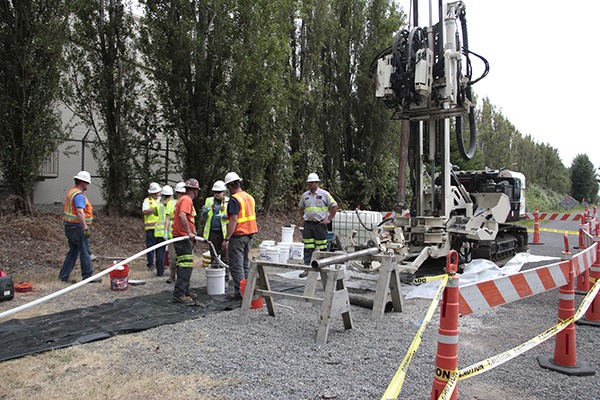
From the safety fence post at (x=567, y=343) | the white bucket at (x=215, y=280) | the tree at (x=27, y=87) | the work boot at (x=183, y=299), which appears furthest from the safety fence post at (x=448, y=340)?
the tree at (x=27, y=87)

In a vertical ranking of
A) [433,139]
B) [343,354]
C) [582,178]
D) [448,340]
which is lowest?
[343,354]

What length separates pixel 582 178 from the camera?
7250 centimetres

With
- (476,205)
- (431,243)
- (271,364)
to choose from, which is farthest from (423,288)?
(271,364)

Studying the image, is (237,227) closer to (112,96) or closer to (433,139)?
(433,139)

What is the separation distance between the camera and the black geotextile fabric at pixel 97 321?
4664 mm

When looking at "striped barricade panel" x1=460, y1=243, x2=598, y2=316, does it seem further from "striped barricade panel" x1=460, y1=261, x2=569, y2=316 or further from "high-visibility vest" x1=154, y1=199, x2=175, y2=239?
"high-visibility vest" x1=154, y1=199, x2=175, y2=239

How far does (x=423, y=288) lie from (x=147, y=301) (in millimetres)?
4251

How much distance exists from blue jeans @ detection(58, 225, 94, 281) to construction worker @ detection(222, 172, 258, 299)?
2.62 m

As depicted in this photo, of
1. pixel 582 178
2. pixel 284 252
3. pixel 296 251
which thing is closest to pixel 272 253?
pixel 284 252

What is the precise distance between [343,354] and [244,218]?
→ 252cm

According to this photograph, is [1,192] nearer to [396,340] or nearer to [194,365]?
[194,365]

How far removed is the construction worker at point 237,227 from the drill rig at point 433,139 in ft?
8.14

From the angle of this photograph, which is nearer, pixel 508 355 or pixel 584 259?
pixel 508 355

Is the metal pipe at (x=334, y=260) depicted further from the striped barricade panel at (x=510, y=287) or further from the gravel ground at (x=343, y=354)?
the striped barricade panel at (x=510, y=287)
